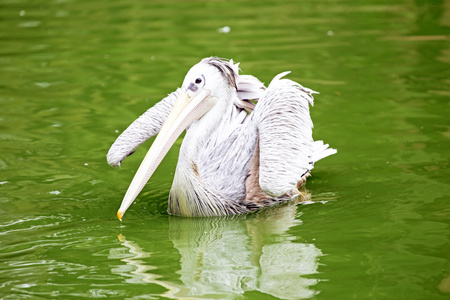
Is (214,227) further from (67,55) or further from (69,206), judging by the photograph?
(67,55)

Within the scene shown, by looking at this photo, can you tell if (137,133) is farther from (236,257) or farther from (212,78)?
(236,257)

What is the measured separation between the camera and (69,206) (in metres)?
5.06

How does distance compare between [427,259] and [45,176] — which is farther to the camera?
[45,176]

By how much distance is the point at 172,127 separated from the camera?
472 centimetres

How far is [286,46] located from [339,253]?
5.32 meters

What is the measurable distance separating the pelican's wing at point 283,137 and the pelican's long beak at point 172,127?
35 centimetres

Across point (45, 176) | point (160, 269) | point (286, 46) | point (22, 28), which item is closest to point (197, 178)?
point (160, 269)

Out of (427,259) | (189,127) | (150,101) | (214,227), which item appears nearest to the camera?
A: (427,259)

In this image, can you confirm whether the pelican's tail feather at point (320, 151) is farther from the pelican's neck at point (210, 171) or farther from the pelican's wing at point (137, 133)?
the pelican's wing at point (137, 133)

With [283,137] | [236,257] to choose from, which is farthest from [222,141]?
[236,257]

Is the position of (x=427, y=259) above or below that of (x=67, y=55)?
below

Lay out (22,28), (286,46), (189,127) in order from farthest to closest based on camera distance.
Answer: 1. (22,28)
2. (286,46)
3. (189,127)

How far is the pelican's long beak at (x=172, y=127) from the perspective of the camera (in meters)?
4.59

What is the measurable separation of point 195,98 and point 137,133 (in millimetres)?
547
